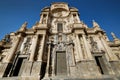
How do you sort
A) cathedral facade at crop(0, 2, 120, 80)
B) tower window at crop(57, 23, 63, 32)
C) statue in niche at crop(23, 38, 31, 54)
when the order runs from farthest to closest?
tower window at crop(57, 23, 63, 32) → statue in niche at crop(23, 38, 31, 54) → cathedral facade at crop(0, 2, 120, 80)

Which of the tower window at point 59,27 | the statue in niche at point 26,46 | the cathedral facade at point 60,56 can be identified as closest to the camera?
the cathedral facade at point 60,56

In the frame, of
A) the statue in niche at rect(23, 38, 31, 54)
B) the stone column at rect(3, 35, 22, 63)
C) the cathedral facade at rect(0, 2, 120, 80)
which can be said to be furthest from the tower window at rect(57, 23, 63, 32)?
the stone column at rect(3, 35, 22, 63)

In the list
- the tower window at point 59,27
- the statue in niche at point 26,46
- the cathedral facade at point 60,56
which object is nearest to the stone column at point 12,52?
the cathedral facade at point 60,56

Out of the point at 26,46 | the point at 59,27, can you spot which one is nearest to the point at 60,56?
the point at 26,46

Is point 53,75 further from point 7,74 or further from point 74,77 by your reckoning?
point 7,74

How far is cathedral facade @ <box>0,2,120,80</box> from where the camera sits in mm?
10328

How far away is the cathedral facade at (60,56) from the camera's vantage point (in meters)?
10.3

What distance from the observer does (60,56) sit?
507 inches

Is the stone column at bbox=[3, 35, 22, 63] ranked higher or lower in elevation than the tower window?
lower

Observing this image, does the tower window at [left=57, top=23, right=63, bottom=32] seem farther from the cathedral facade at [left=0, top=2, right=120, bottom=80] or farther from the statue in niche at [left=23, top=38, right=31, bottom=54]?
the statue in niche at [left=23, top=38, right=31, bottom=54]

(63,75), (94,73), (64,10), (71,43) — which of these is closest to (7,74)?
(63,75)

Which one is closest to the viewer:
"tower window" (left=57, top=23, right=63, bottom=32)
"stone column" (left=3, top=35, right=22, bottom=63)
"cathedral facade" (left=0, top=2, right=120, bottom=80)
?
"cathedral facade" (left=0, top=2, right=120, bottom=80)

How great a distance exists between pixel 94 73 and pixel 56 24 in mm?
11338

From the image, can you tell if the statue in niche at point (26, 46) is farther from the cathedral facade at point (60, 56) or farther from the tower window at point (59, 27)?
the tower window at point (59, 27)
